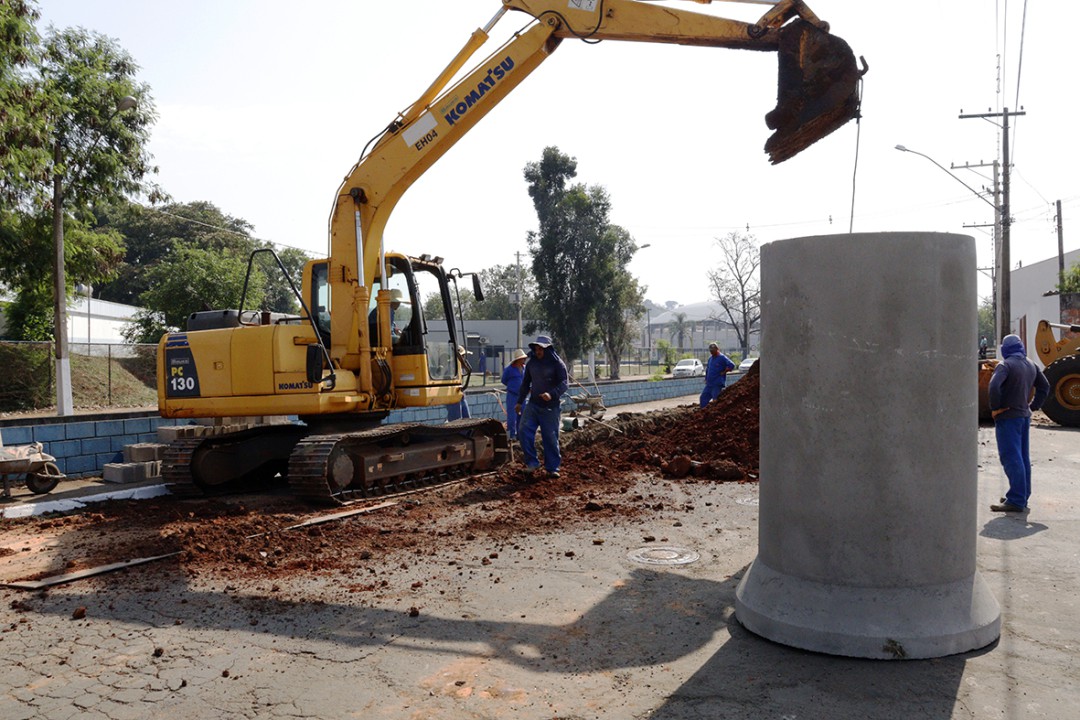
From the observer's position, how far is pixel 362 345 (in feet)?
32.1

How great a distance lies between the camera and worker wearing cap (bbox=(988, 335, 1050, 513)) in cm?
819

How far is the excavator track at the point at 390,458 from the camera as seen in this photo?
8.77m

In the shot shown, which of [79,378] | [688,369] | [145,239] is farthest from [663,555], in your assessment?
[145,239]

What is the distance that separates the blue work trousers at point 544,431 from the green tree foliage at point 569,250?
3358 cm

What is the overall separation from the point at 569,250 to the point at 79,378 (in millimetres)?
24698

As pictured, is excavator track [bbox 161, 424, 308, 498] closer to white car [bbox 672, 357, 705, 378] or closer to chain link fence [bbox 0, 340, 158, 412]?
chain link fence [bbox 0, 340, 158, 412]

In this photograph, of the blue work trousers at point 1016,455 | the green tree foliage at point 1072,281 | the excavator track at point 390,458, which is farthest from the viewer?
the green tree foliage at point 1072,281

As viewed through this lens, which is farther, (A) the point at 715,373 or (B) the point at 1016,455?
(A) the point at 715,373

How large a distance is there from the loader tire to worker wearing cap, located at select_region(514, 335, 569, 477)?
12.7 m

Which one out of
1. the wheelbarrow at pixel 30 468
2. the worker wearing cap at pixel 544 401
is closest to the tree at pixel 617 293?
the worker wearing cap at pixel 544 401

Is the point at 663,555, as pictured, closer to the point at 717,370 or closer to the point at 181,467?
the point at 181,467

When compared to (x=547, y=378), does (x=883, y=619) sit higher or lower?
lower

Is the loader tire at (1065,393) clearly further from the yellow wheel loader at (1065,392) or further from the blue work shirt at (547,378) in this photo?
the blue work shirt at (547,378)

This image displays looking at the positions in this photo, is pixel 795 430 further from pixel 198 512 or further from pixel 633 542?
pixel 198 512
